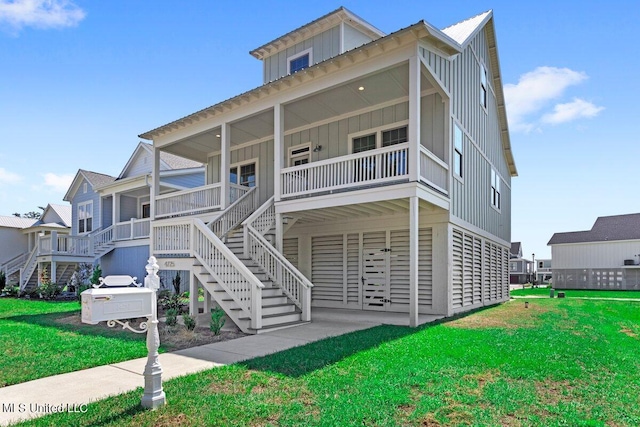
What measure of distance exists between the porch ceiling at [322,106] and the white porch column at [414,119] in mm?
388

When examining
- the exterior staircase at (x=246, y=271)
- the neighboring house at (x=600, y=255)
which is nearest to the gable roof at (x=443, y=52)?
the exterior staircase at (x=246, y=271)

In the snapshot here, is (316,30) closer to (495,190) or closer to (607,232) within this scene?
(495,190)

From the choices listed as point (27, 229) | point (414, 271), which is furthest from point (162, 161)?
point (414, 271)

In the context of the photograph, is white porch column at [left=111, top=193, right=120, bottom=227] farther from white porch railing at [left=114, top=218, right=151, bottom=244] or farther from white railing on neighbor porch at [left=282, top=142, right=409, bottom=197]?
white railing on neighbor porch at [left=282, top=142, right=409, bottom=197]

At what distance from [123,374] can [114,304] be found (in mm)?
1751

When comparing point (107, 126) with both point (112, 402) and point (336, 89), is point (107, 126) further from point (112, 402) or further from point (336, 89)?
point (112, 402)

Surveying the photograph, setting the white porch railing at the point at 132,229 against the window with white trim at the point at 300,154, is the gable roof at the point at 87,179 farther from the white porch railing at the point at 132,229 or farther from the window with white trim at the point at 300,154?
the window with white trim at the point at 300,154

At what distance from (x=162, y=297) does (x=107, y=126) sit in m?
6.78

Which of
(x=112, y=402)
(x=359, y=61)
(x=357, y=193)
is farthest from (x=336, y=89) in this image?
(x=112, y=402)

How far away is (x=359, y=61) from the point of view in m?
9.43

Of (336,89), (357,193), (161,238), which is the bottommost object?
(161,238)

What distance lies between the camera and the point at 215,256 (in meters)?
9.43

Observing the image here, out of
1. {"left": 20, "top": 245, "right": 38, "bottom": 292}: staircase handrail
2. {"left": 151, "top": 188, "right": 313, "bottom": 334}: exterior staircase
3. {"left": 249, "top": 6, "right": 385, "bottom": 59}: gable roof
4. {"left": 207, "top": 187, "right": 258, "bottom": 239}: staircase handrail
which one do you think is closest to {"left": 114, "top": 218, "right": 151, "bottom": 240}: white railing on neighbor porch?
{"left": 20, "top": 245, "right": 38, "bottom": 292}: staircase handrail

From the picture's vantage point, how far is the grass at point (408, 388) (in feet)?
12.1
